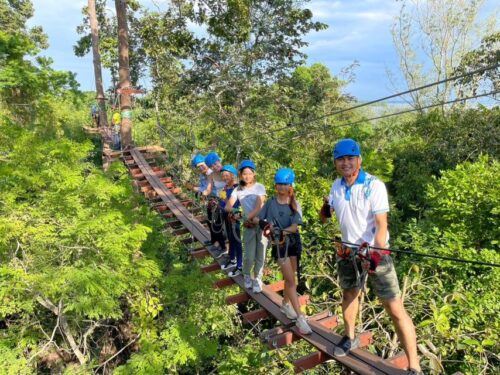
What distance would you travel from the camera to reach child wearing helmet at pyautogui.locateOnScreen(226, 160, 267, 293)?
3432 mm

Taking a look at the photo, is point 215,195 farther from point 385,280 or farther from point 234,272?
point 385,280

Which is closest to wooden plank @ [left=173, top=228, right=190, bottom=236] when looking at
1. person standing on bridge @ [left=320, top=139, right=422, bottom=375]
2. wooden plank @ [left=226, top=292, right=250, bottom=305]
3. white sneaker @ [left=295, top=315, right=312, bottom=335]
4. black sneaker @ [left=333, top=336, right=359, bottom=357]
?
wooden plank @ [left=226, top=292, right=250, bottom=305]

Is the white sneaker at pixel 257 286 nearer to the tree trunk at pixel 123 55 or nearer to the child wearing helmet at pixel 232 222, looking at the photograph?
the child wearing helmet at pixel 232 222

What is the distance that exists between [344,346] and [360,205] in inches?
42.0

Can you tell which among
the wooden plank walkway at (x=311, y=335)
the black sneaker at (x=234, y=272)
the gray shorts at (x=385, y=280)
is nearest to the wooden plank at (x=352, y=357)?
the wooden plank walkway at (x=311, y=335)

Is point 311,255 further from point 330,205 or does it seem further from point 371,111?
point 371,111

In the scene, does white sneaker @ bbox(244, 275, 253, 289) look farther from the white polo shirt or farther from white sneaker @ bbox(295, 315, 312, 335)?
the white polo shirt

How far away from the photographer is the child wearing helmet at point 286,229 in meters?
2.95

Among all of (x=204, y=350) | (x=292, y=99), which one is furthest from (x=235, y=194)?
(x=292, y=99)

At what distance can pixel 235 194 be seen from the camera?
11.7 feet

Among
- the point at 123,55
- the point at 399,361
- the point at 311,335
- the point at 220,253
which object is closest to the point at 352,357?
the point at 399,361

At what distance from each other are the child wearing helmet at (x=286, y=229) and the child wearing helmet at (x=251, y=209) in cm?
31

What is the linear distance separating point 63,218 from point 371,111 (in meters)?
18.8

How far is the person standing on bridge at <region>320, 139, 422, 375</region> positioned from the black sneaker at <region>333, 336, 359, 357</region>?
1.43 ft
